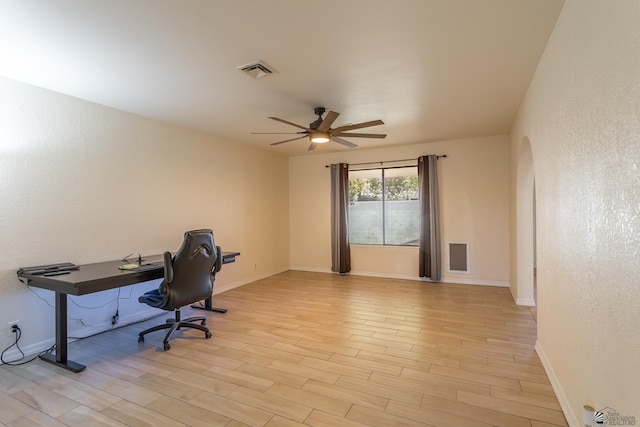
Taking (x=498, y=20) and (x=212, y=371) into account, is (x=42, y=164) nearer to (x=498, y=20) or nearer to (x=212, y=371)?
(x=212, y=371)

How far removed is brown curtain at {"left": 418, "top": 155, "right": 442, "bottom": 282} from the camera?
558 centimetres

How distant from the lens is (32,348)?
2965 mm

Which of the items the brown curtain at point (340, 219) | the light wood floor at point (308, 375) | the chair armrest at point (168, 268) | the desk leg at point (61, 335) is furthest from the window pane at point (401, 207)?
the desk leg at point (61, 335)

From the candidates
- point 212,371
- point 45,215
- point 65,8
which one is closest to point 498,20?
point 65,8

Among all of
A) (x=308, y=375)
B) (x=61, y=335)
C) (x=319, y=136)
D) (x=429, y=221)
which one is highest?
(x=319, y=136)

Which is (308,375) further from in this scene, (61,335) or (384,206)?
(384,206)

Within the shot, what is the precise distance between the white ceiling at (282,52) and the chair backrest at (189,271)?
1574 mm

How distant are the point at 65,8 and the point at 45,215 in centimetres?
211

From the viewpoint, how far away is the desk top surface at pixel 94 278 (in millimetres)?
2524

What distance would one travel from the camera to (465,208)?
5508mm

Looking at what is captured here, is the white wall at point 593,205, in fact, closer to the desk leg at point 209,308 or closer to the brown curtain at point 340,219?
the desk leg at point 209,308

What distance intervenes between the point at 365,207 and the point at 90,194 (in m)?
4.60

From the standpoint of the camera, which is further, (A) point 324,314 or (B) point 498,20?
(A) point 324,314

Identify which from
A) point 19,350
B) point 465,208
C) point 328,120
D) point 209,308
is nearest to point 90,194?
point 19,350
